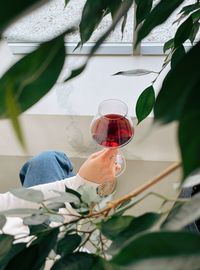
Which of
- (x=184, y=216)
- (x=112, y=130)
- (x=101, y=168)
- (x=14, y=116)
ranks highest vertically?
(x=14, y=116)

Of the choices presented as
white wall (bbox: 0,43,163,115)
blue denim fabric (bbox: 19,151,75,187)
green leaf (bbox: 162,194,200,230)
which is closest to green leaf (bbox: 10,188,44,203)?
green leaf (bbox: 162,194,200,230)

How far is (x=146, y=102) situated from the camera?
67 cm

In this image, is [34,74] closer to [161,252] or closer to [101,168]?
[161,252]

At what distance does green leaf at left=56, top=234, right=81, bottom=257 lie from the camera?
421 mm

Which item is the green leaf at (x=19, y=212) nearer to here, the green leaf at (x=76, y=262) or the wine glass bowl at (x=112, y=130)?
the green leaf at (x=76, y=262)

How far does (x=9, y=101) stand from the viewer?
0.21 metres

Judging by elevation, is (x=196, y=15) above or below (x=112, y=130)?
above

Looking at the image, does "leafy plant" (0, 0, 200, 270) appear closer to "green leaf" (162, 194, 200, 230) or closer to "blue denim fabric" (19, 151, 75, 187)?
"green leaf" (162, 194, 200, 230)

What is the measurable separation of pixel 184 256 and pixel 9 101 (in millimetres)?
119

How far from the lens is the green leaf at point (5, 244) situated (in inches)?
15.5

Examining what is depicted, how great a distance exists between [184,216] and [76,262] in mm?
145

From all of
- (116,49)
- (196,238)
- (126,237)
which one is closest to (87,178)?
(126,237)

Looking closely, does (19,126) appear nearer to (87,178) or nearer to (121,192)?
(87,178)

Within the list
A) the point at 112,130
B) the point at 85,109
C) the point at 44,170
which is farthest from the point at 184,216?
the point at 85,109
